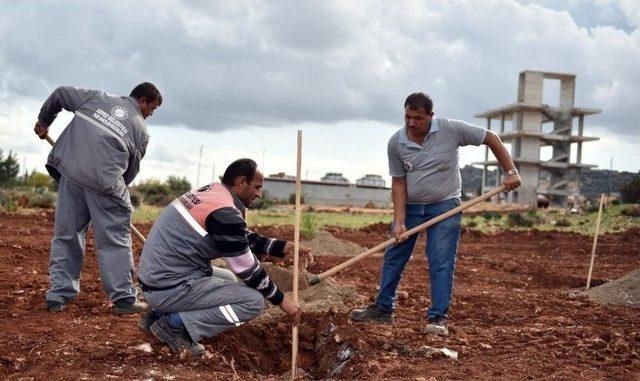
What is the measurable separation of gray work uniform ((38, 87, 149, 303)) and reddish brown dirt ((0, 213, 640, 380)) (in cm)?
34

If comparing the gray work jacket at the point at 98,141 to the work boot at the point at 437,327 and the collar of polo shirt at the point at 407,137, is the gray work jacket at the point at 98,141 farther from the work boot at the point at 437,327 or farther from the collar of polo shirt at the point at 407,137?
the work boot at the point at 437,327

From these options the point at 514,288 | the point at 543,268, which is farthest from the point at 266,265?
the point at 543,268

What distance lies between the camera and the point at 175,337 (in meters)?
4.31

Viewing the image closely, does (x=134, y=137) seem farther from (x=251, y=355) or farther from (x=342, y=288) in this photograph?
(x=342, y=288)

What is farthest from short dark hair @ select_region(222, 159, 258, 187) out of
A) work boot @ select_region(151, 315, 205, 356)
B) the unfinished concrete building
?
the unfinished concrete building

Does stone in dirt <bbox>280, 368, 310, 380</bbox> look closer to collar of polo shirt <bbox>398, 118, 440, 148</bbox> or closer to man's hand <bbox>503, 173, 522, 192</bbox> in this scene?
collar of polo shirt <bbox>398, 118, 440, 148</bbox>

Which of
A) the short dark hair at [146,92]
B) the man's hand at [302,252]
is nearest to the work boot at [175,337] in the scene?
the man's hand at [302,252]

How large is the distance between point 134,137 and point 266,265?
2274mm

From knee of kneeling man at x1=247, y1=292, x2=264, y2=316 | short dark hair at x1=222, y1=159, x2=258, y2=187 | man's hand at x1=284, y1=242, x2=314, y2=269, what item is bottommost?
knee of kneeling man at x1=247, y1=292, x2=264, y2=316

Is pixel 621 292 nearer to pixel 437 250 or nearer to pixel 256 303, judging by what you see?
pixel 437 250

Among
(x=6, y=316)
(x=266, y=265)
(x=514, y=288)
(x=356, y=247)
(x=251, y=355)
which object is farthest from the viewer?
(x=356, y=247)

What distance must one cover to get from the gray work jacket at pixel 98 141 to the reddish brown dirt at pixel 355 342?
3.50 ft

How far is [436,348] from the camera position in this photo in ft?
14.8

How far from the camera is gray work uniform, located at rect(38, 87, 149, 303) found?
5.23 metres
